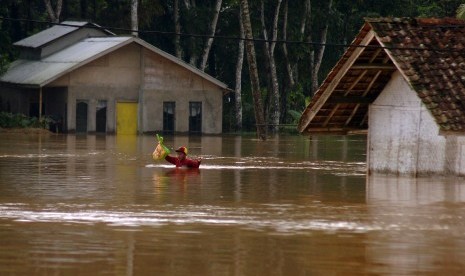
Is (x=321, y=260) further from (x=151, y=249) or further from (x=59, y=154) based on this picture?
(x=59, y=154)

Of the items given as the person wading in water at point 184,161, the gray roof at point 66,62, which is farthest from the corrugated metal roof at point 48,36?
the person wading in water at point 184,161

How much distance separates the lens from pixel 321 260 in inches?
641

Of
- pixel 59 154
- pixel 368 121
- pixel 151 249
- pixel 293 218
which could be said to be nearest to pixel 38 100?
pixel 59 154

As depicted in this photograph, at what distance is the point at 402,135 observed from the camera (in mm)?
29875

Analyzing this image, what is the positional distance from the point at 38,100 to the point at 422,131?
127ft

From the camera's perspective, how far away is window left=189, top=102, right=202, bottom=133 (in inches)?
2601

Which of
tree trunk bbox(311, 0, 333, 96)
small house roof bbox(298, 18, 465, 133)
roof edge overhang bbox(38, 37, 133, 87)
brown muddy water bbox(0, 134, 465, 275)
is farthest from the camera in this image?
tree trunk bbox(311, 0, 333, 96)

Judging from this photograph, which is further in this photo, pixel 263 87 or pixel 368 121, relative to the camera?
pixel 263 87

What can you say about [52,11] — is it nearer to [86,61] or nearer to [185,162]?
[86,61]

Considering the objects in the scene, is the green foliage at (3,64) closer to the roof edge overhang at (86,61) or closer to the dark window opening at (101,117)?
the dark window opening at (101,117)

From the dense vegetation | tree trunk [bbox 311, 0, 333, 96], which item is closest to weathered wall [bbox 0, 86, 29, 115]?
the dense vegetation

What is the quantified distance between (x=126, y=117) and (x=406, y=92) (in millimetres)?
36084

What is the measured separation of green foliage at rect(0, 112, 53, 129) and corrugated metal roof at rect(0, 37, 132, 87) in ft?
5.27

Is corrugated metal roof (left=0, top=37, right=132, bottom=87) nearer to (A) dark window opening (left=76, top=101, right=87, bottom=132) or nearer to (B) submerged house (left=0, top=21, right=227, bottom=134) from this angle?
(B) submerged house (left=0, top=21, right=227, bottom=134)
